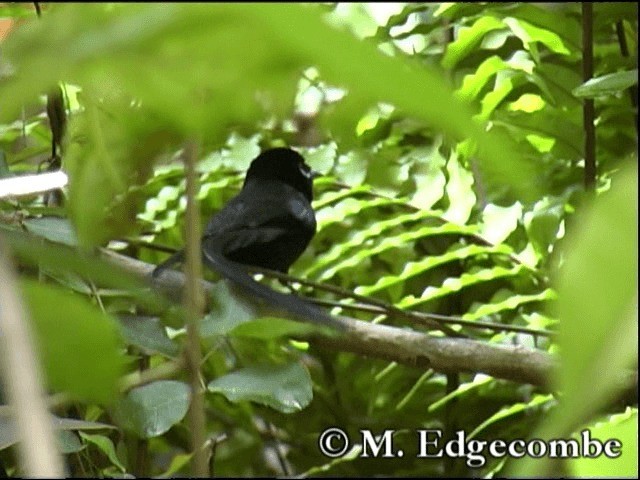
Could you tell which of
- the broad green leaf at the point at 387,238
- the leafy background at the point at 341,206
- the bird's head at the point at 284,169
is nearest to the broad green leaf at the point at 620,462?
the leafy background at the point at 341,206

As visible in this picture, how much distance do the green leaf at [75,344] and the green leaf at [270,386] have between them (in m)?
0.36

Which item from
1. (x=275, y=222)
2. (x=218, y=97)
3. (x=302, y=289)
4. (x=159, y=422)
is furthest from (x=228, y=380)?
(x=302, y=289)

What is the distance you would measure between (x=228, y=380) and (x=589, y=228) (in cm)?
45

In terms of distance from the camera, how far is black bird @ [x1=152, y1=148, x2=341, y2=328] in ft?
3.84

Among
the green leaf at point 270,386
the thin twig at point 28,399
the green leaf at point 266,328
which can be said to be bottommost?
the green leaf at point 270,386

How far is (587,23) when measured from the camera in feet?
3.66

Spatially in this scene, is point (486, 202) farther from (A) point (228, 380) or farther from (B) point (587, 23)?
(A) point (228, 380)

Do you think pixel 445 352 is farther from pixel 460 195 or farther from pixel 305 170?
pixel 305 170

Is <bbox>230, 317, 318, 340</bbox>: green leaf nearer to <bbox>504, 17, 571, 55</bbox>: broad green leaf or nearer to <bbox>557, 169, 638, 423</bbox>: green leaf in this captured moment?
<bbox>557, 169, 638, 423</bbox>: green leaf

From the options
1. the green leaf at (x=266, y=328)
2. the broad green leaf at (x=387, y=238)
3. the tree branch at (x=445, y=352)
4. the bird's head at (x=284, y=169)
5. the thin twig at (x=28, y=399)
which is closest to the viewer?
the thin twig at (x=28, y=399)

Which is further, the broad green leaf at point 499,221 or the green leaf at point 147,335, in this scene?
the broad green leaf at point 499,221

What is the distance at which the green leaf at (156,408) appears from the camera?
61cm

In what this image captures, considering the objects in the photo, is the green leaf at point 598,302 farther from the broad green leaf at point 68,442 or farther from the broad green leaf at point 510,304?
the broad green leaf at point 510,304

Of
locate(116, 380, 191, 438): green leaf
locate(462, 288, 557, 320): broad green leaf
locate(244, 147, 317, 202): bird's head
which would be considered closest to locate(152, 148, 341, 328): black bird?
locate(244, 147, 317, 202): bird's head
